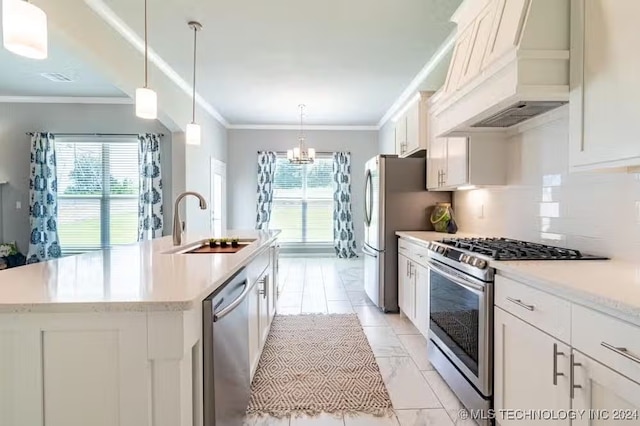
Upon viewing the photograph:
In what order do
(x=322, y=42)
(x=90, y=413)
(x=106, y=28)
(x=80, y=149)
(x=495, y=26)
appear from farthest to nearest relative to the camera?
(x=80, y=149)
(x=322, y=42)
(x=106, y=28)
(x=495, y=26)
(x=90, y=413)

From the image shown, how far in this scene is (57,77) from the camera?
4.83 meters

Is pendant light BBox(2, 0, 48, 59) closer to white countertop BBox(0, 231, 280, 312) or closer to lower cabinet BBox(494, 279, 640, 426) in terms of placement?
white countertop BBox(0, 231, 280, 312)

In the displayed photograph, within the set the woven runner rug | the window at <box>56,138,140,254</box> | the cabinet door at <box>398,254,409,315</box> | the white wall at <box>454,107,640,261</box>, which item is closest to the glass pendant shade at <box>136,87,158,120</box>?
the woven runner rug

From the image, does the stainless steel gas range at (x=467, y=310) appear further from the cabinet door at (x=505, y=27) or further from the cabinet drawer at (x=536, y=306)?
the cabinet door at (x=505, y=27)

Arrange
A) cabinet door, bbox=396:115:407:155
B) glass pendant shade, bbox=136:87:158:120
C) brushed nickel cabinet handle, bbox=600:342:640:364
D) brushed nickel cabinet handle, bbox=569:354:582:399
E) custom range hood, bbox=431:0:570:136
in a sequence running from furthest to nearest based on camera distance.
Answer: cabinet door, bbox=396:115:407:155 → glass pendant shade, bbox=136:87:158:120 → custom range hood, bbox=431:0:570:136 → brushed nickel cabinet handle, bbox=569:354:582:399 → brushed nickel cabinet handle, bbox=600:342:640:364

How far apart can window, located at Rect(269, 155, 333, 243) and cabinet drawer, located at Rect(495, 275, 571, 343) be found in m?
6.36

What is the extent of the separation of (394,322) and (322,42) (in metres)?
3.05

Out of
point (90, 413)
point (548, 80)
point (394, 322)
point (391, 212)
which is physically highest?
point (548, 80)

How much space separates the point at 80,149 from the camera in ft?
19.8

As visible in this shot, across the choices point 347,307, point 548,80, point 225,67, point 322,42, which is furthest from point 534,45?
point 225,67

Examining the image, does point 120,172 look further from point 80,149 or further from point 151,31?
point 151,31

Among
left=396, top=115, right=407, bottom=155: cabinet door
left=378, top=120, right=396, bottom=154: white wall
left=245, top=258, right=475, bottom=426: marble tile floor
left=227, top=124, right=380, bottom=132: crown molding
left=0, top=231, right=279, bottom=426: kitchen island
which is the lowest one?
left=245, top=258, right=475, bottom=426: marble tile floor

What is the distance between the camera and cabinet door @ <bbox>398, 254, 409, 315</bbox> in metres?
3.56

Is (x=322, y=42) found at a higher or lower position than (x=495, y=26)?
higher
